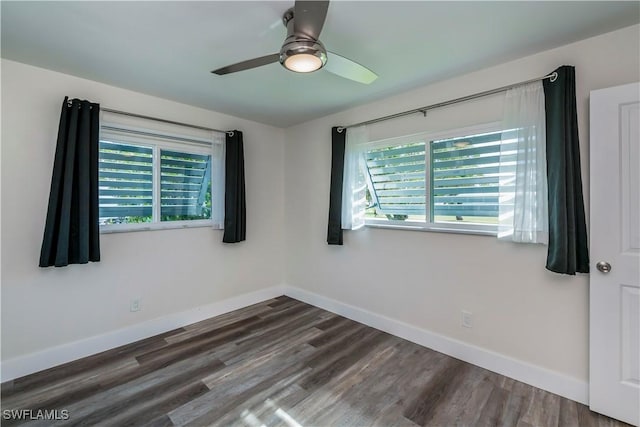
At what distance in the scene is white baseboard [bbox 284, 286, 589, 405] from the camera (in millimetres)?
1955

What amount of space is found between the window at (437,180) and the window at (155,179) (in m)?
1.84

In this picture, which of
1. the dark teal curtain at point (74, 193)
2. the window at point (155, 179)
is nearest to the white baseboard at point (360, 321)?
the dark teal curtain at point (74, 193)

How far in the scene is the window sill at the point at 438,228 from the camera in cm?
232

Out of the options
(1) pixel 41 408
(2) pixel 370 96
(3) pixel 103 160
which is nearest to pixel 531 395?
(2) pixel 370 96

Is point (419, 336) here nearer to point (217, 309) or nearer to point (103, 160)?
point (217, 309)

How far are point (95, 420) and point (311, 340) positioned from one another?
1668 mm

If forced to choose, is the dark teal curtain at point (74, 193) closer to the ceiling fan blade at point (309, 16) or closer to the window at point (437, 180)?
the ceiling fan blade at point (309, 16)

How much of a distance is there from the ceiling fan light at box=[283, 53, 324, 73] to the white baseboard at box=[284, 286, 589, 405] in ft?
8.06

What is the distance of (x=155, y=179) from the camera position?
292cm

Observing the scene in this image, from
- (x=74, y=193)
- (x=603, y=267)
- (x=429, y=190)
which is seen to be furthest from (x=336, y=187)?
(x=74, y=193)

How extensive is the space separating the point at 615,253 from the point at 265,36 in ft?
8.51

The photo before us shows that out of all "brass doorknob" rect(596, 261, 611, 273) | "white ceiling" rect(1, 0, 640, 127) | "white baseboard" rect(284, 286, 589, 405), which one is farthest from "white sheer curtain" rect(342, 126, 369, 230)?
"brass doorknob" rect(596, 261, 611, 273)

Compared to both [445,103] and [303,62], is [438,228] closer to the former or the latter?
[445,103]

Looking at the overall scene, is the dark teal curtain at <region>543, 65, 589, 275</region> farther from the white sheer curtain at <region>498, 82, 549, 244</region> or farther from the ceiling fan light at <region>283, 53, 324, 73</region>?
the ceiling fan light at <region>283, 53, 324, 73</region>
